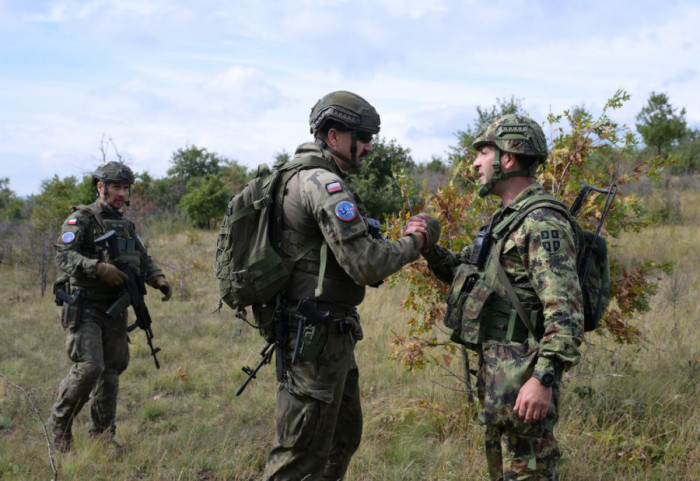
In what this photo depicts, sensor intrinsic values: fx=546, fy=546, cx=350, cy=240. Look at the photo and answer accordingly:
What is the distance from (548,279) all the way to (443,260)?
0.84 m

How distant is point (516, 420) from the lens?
2.47m

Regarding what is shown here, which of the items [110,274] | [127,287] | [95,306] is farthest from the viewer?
[127,287]

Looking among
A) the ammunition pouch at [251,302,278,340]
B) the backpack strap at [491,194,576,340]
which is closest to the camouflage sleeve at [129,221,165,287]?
the ammunition pouch at [251,302,278,340]

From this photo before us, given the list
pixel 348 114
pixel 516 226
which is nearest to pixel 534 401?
pixel 516 226

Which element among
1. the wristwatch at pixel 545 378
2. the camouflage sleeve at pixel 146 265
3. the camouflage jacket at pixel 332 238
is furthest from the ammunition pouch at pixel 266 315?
the camouflage sleeve at pixel 146 265

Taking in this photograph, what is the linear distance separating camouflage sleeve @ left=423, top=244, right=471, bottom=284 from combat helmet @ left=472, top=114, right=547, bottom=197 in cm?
44

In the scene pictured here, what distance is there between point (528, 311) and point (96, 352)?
357 centimetres

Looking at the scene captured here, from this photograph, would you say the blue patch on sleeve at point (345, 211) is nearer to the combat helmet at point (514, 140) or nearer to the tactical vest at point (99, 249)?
the combat helmet at point (514, 140)

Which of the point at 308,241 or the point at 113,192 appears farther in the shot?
the point at 113,192

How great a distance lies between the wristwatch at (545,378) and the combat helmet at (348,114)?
1.46m

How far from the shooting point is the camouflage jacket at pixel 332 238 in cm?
259

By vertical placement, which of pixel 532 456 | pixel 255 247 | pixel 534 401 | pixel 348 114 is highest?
pixel 348 114

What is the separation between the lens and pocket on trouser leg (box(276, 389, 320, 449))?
2.75 meters

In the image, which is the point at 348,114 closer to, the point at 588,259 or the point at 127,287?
the point at 588,259
